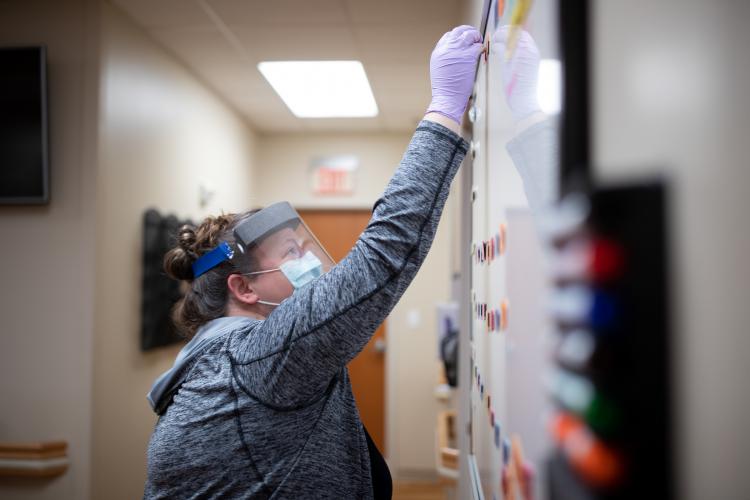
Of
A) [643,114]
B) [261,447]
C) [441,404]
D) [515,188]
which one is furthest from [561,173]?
[441,404]

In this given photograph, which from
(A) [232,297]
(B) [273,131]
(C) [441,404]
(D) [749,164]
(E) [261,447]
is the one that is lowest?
(C) [441,404]

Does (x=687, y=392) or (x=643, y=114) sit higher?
(x=643, y=114)

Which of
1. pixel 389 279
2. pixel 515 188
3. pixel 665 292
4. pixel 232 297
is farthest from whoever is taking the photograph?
pixel 232 297

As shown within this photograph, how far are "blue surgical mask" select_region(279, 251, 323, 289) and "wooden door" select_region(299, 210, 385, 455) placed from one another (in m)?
3.70

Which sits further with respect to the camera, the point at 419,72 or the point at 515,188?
the point at 419,72

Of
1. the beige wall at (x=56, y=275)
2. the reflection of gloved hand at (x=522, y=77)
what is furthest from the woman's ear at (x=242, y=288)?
the beige wall at (x=56, y=275)

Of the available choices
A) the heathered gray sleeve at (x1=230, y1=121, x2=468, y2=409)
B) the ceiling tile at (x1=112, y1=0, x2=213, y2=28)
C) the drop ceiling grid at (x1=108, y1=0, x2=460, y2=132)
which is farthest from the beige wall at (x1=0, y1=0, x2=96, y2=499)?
the heathered gray sleeve at (x1=230, y1=121, x2=468, y2=409)

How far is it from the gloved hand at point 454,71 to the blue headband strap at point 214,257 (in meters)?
0.53

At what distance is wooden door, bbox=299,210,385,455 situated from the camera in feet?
16.6

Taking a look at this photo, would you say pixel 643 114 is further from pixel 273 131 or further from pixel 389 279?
pixel 273 131

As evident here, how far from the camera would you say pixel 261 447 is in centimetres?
102

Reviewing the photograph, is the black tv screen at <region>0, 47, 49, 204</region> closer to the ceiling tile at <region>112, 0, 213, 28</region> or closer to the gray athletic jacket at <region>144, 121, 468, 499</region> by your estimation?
the ceiling tile at <region>112, 0, 213, 28</region>

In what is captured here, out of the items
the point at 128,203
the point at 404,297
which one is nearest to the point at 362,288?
the point at 128,203

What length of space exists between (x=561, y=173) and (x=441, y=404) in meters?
4.47
